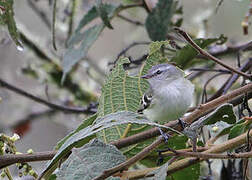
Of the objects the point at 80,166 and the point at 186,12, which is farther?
the point at 186,12

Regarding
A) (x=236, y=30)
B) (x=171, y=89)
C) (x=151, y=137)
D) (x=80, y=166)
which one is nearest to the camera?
(x=80, y=166)

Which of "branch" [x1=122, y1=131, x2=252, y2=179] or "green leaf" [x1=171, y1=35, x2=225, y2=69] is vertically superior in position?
"green leaf" [x1=171, y1=35, x2=225, y2=69]

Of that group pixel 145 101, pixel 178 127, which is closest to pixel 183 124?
pixel 178 127

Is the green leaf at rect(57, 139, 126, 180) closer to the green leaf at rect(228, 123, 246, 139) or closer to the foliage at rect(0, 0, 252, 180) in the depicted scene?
the foliage at rect(0, 0, 252, 180)

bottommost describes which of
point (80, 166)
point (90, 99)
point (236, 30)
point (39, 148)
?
point (80, 166)

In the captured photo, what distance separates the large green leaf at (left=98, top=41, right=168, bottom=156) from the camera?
92 cm

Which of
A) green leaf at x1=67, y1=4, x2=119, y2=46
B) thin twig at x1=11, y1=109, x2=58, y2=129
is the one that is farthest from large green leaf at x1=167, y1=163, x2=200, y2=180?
thin twig at x1=11, y1=109, x2=58, y2=129

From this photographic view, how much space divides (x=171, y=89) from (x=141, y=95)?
265 mm

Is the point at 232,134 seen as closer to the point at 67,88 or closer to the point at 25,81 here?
the point at 67,88

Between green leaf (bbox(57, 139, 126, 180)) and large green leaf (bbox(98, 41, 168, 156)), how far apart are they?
0.49ft

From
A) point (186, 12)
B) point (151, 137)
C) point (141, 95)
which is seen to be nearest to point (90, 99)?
point (141, 95)

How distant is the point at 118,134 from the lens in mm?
948

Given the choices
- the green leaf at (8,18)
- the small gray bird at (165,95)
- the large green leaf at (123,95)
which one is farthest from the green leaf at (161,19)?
the green leaf at (8,18)

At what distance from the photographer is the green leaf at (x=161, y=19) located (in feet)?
4.33
